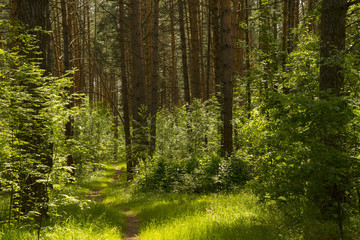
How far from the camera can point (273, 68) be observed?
12.4 metres

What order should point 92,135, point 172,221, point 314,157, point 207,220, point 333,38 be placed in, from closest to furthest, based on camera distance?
point 314,157 → point 333,38 → point 207,220 → point 172,221 → point 92,135

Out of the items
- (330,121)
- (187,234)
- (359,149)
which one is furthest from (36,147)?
(359,149)

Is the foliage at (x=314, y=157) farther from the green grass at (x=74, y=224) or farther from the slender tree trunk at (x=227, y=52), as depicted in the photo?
the slender tree trunk at (x=227, y=52)

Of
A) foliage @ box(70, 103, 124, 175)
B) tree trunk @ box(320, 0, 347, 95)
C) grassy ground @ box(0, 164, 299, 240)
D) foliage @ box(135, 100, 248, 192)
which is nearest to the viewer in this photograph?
grassy ground @ box(0, 164, 299, 240)

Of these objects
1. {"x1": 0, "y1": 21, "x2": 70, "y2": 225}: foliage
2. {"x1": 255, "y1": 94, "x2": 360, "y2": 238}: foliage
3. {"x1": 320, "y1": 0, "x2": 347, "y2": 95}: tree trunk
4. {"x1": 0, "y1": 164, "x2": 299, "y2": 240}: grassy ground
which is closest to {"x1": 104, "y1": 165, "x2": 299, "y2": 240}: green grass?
{"x1": 0, "y1": 164, "x2": 299, "y2": 240}: grassy ground

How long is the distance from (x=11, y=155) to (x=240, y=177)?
23.8 ft

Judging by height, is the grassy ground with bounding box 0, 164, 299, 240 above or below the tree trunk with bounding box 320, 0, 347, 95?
below

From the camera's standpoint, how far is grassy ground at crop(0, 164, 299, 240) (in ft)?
16.6

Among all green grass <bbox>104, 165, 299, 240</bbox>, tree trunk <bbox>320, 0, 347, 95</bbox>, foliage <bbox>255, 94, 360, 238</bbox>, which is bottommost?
green grass <bbox>104, 165, 299, 240</bbox>

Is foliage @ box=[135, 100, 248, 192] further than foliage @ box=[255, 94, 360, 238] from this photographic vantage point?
Yes

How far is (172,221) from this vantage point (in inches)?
263

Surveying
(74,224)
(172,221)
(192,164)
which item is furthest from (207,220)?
(192,164)

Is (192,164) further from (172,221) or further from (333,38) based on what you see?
(333,38)

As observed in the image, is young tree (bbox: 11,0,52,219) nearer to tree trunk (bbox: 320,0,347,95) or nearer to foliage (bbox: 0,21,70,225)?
foliage (bbox: 0,21,70,225)
